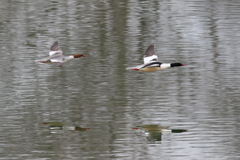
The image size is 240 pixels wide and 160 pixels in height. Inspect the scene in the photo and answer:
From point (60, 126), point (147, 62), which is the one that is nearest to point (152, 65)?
point (147, 62)

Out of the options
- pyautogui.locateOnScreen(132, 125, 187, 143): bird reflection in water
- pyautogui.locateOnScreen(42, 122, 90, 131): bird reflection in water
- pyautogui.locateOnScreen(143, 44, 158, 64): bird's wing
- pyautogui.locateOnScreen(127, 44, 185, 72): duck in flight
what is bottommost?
pyautogui.locateOnScreen(132, 125, 187, 143): bird reflection in water

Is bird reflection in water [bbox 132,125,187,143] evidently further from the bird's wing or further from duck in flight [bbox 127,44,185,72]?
the bird's wing

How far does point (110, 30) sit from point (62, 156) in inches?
465

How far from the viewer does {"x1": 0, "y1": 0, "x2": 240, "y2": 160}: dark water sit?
12555 mm

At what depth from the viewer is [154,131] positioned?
13328 millimetres

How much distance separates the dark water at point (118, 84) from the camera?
12555 mm

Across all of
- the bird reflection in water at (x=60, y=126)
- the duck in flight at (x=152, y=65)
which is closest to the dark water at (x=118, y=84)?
the bird reflection in water at (x=60, y=126)

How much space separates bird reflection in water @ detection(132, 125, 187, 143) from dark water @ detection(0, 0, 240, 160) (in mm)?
60

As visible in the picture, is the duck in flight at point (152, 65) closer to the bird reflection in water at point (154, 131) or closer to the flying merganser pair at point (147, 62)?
the flying merganser pair at point (147, 62)

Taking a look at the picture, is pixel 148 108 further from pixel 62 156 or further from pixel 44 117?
pixel 62 156

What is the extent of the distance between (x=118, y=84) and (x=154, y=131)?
387 centimetres

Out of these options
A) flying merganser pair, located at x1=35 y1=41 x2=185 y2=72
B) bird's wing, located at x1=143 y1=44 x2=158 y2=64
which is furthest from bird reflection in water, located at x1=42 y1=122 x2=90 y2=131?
bird's wing, located at x1=143 y1=44 x2=158 y2=64

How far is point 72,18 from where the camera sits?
2562cm

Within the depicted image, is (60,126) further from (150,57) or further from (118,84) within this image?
(150,57)
